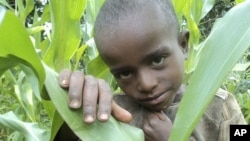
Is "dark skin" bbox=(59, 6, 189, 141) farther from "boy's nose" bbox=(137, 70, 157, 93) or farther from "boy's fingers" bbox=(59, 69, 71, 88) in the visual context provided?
"boy's fingers" bbox=(59, 69, 71, 88)

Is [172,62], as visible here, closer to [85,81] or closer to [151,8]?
[151,8]

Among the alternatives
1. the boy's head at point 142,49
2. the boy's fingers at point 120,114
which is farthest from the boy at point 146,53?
the boy's fingers at point 120,114

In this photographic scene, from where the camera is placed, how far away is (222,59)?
0.40 m

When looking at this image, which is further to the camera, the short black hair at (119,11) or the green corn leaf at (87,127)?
the short black hair at (119,11)

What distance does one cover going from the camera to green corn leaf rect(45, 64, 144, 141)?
1.50ft

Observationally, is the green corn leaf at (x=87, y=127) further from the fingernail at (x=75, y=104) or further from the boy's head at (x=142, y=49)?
the boy's head at (x=142, y=49)

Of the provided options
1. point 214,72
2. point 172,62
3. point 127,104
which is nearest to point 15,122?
point 127,104

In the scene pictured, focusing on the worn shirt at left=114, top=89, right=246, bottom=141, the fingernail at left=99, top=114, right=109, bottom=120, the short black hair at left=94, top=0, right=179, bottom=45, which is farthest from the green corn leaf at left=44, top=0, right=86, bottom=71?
the fingernail at left=99, top=114, right=109, bottom=120

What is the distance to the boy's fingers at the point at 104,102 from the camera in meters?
0.45

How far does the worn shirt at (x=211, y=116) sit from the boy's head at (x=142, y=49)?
0.08 meters

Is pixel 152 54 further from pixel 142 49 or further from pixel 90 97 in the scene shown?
pixel 90 97

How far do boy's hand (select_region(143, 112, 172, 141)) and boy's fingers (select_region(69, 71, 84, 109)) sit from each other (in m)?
0.21

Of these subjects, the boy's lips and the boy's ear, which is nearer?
the boy's lips

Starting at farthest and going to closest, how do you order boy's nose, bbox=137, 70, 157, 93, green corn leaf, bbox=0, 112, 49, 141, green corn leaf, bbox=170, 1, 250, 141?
1. green corn leaf, bbox=0, 112, 49, 141
2. boy's nose, bbox=137, 70, 157, 93
3. green corn leaf, bbox=170, 1, 250, 141
